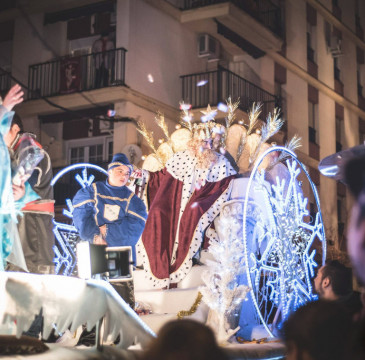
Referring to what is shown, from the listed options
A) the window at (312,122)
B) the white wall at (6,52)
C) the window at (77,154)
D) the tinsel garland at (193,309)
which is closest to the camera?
the tinsel garland at (193,309)

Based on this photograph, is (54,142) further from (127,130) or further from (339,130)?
(339,130)

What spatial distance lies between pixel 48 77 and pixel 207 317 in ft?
45.3

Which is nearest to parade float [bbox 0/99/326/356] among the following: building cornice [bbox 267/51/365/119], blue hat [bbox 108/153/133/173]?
blue hat [bbox 108/153/133/173]

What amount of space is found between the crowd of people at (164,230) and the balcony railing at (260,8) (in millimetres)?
12133

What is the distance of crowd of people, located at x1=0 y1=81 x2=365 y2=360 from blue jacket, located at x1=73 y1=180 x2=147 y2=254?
0.01 m

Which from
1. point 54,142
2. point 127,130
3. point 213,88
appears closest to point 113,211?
point 127,130

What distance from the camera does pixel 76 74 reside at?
19844 mm

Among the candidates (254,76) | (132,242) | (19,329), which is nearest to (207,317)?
(132,242)

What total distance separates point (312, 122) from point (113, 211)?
1914cm

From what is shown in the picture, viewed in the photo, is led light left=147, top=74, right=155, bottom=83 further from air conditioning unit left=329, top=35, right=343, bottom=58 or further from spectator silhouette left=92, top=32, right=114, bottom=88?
air conditioning unit left=329, top=35, right=343, bottom=58

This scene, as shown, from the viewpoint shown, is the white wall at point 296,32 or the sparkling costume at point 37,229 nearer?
the sparkling costume at point 37,229

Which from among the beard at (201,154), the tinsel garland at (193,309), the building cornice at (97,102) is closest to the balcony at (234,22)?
the building cornice at (97,102)

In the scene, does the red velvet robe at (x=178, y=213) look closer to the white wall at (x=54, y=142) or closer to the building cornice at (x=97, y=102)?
the building cornice at (x=97, y=102)

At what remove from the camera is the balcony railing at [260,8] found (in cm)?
2081
